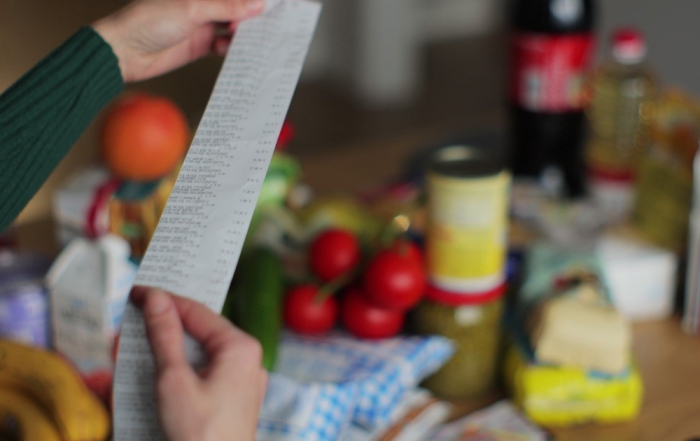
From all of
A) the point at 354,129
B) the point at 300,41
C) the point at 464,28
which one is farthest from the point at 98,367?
the point at 464,28

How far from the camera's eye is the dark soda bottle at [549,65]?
129 centimetres

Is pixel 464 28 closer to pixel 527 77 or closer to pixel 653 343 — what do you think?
pixel 527 77

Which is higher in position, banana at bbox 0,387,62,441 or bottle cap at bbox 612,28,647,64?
bottle cap at bbox 612,28,647,64

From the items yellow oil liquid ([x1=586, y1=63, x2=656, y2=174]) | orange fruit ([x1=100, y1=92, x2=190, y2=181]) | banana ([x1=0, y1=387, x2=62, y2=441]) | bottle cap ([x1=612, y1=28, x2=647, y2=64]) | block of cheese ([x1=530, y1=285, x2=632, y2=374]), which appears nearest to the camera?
banana ([x1=0, y1=387, x2=62, y2=441])

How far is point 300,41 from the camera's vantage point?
78 cm

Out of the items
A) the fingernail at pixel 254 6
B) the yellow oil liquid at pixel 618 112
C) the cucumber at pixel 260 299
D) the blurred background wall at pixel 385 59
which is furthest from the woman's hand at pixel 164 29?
the blurred background wall at pixel 385 59

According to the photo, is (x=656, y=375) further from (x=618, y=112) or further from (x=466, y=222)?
(x=618, y=112)

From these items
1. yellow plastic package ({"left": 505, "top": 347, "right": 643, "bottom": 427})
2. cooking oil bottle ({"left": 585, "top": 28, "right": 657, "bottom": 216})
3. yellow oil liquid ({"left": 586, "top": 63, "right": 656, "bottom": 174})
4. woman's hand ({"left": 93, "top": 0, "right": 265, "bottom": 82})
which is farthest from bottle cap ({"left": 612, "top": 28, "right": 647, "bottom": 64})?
woman's hand ({"left": 93, "top": 0, "right": 265, "bottom": 82})

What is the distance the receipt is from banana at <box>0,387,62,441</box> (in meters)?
0.16

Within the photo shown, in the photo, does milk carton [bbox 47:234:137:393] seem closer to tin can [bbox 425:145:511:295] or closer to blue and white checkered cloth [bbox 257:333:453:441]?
blue and white checkered cloth [bbox 257:333:453:441]

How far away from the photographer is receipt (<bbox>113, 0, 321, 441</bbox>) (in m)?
0.65

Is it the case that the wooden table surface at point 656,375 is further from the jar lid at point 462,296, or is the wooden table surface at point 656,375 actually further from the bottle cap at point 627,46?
the bottle cap at point 627,46

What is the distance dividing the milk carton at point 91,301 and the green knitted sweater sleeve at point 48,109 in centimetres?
14

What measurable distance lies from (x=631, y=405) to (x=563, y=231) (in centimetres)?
36
